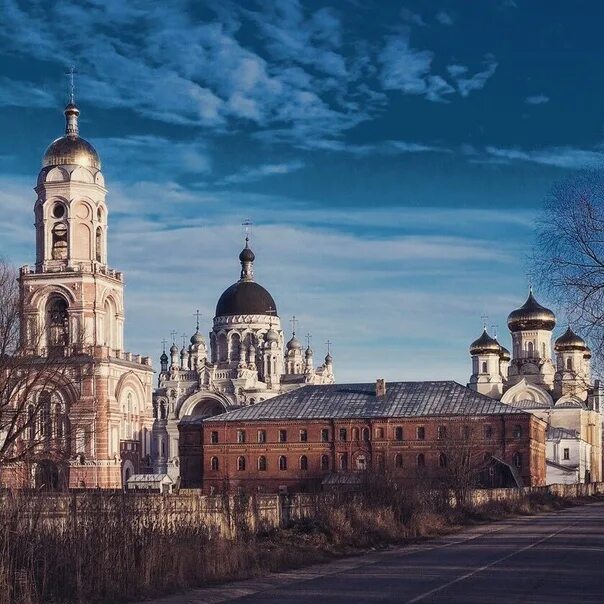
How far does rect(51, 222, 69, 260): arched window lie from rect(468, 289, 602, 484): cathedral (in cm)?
4516

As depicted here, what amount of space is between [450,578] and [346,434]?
60.2 m

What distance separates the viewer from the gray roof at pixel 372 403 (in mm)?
81438

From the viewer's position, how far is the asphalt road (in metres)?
19.3

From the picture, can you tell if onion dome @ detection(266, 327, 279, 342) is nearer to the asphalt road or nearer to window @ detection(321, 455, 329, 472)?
window @ detection(321, 455, 329, 472)

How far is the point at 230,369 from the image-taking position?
116 metres

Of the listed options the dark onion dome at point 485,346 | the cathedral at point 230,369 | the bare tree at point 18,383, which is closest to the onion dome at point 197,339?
the cathedral at point 230,369

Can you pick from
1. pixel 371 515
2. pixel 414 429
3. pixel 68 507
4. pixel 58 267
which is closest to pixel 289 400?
pixel 414 429

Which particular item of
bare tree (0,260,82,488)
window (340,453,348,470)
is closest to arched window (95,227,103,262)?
window (340,453,348,470)

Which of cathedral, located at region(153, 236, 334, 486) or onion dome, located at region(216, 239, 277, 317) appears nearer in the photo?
cathedral, located at region(153, 236, 334, 486)

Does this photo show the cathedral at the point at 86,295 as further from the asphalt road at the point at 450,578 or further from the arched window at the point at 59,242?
the asphalt road at the point at 450,578

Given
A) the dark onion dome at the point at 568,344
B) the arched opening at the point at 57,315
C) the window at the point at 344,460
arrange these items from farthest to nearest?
1. the dark onion dome at the point at 568,344
2. the arched opening at the point at 57,315
3. the window at the point at 344,460

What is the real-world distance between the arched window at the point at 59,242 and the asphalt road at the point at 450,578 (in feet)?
183

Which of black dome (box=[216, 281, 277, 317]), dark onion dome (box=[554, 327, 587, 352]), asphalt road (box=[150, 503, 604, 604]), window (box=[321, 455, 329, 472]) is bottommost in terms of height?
window (box=[321, 455, 329, 472])

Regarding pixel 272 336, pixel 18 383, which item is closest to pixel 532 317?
pixel 272 336
